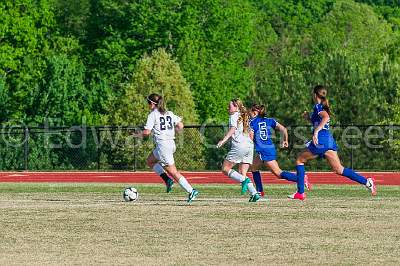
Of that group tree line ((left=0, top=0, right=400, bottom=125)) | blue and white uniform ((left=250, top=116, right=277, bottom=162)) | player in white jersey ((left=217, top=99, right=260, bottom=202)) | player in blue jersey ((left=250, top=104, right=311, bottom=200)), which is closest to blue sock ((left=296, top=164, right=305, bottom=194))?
player in blue jersey ((left=250, top=104, right=311, bottom=200))

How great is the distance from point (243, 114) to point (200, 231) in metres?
7.33

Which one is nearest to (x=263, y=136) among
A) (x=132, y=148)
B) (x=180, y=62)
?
(x=132, y=148)

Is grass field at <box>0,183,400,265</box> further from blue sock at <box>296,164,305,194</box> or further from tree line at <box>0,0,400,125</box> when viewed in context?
tree line at <box>0,0,400,125</box>

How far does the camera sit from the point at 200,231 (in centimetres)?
1572

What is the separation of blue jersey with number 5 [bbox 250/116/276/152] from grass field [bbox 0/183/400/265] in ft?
3.35

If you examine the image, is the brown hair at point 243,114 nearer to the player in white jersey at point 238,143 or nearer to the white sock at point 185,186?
the player in white jersey at point 238,143

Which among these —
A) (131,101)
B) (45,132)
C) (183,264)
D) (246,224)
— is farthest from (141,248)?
(131,101)

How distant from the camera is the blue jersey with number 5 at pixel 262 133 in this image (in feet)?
77.5

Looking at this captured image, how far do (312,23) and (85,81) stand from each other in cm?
4092

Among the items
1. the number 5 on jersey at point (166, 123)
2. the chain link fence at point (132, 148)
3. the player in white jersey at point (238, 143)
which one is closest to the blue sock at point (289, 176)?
the player in white jersey at point (238, 143)

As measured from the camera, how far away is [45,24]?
79500 millimetres

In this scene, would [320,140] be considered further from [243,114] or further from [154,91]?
[154,91]

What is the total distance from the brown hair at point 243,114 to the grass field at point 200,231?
1387 mm

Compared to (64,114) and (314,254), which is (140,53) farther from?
(314,254)
